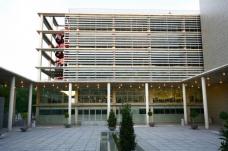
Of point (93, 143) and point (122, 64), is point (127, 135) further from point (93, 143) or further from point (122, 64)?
point (122, 64)

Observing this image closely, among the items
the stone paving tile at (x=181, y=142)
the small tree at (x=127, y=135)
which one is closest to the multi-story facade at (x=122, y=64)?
the stone paving tile at (x=181, y=142)

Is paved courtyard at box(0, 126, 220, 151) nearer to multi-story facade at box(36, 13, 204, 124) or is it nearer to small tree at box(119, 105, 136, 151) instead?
small tree at box(119, 105, 136, 151)

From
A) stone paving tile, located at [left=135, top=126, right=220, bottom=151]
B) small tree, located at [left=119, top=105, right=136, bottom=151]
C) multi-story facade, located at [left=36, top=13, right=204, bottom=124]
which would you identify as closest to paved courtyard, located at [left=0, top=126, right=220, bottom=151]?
stone paving tile, located at [left=135, top=126, right=220, bottom=151]

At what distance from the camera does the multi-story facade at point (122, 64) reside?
41406mm

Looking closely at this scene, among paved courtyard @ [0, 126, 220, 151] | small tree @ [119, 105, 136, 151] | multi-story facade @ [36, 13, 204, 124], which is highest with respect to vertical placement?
multi-story facade @ [36, 13, 204, 124]

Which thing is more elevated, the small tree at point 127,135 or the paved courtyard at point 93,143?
the small tree at point 127,135

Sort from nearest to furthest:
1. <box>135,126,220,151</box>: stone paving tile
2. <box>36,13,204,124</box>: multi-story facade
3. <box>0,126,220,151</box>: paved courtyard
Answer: <box>135,126,220,151</box>: stone paving tile < <box>0,126,220,151</box>: paved courtyard < <box>36,13,204,124</box>: multi-story facade

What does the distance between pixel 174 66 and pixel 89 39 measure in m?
15.1

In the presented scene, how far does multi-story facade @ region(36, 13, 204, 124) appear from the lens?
136 feet

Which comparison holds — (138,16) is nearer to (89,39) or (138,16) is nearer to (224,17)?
(89,39)

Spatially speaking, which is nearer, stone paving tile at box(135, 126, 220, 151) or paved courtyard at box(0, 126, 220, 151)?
stone paving tile at box(135, 126, 220, 151)

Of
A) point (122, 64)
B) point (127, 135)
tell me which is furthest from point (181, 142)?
point (122, 64)

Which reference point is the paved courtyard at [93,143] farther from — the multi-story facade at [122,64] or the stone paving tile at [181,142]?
the multi-story facade at [122,64]

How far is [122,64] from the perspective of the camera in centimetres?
4184
